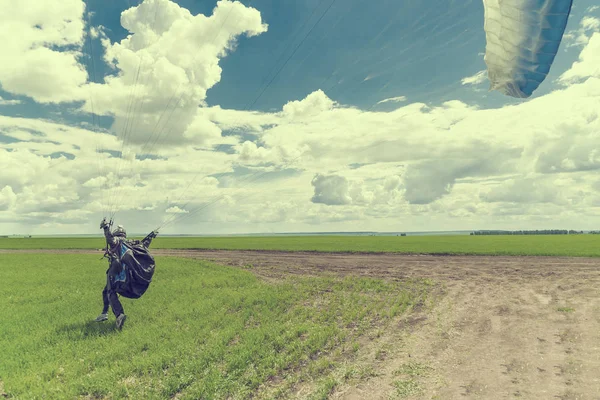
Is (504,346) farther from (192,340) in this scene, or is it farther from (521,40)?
(192,340)

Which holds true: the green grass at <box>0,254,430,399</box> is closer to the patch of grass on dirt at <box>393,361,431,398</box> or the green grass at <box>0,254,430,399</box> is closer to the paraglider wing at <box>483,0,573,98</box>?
the patch of grass on dirt at <box>393,361,431,398</box>

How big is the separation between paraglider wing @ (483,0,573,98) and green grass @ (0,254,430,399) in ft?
22.4

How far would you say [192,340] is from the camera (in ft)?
29.3

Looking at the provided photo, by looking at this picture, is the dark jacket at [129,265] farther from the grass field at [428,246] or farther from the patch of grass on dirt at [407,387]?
the grass field at [428,246]

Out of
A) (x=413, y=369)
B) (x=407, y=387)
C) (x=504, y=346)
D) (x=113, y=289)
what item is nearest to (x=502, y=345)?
(x=504, y=346)

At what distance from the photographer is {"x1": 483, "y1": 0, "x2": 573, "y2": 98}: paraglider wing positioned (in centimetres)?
493

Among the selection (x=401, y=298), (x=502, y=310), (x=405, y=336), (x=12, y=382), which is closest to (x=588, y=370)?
(x=405, y=336)

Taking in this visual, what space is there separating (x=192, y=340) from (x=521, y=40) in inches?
386

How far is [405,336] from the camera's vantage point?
31.4 feet

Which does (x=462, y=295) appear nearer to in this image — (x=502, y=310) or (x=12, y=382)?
(x=502, y=310)

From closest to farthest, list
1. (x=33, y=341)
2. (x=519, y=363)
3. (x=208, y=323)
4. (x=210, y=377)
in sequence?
(x=210, y=377) < (x=519, y=363) < (x=33, y=341) < (x=208, y=323)

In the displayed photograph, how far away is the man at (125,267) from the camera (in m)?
9.52

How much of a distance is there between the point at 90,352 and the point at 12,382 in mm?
1598

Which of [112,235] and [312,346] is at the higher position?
[112,235]
